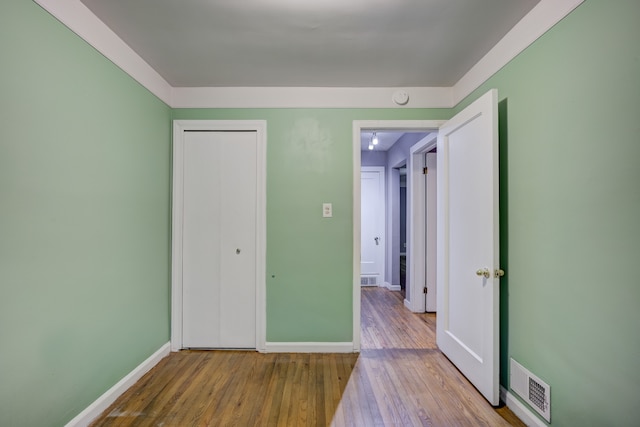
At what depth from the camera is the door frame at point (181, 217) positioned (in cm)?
252

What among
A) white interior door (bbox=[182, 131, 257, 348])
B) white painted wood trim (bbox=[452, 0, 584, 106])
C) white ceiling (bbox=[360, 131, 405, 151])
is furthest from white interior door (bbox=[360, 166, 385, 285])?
white interior door (bbox=[182, 131, 257, 348])

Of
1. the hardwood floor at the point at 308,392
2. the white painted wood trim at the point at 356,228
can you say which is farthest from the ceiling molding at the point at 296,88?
the hardwood floor at the point at 308,392

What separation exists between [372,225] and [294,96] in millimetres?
2966

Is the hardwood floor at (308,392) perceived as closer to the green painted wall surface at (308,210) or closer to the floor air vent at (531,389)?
the floor air vent at (531,389)

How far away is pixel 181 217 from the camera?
8.32 feet

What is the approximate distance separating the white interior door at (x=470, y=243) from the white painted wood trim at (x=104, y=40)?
2487 millimetres

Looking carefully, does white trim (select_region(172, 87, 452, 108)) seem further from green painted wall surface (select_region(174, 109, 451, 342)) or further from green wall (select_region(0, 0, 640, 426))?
green wall (select_region(0, 0, 640, 426))

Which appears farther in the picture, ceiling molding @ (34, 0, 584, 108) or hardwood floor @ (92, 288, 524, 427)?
hardwood floor @ (92, 288, 524, 427)

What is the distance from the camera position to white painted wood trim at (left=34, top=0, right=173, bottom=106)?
4.80ft

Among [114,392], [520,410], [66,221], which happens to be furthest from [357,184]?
[114,392]

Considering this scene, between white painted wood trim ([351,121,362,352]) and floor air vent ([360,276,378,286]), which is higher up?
white painted wood trim ([351,121,362,352])

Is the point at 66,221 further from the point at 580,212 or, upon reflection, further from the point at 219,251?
the point at 580,212

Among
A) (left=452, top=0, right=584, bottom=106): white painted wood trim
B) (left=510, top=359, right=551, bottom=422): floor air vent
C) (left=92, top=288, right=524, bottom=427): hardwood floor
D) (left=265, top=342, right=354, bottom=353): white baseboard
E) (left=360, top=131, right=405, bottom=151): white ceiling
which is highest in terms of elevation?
(left=360, top=131, right=405, bottom=151): white ceiling

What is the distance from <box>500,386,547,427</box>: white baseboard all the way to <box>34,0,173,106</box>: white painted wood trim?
3.39 meters
